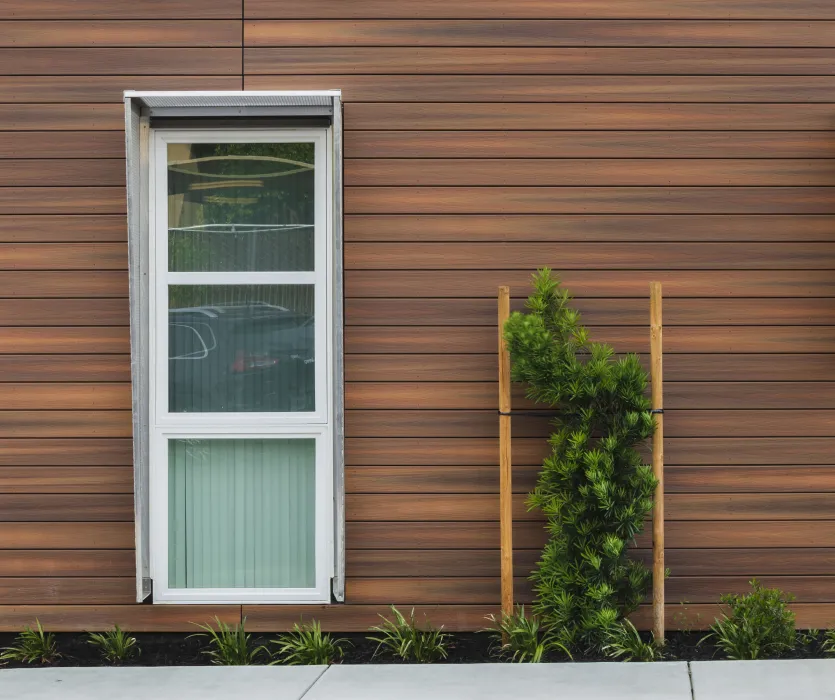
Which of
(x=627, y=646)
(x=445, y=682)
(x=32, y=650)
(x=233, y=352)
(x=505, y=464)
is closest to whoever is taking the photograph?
(x=445, y=682)

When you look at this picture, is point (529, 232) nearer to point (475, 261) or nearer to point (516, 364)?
point (475, 261)

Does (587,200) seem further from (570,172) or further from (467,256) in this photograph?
(467,256)

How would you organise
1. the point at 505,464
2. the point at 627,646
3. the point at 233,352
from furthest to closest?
the point at 233,352, the point at 505,464, the point at 627,646

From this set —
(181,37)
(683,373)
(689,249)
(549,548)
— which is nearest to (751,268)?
(689,249)

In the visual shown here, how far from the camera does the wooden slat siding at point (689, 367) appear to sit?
4.88 m

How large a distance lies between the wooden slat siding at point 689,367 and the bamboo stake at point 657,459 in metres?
0.37

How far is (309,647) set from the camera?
15.3 ft

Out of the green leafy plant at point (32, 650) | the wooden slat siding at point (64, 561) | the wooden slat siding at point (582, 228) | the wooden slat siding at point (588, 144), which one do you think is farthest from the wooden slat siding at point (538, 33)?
the green leafy plant at point (32, 650)

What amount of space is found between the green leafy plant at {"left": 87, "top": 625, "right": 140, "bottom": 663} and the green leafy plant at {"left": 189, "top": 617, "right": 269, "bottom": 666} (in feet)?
1.03

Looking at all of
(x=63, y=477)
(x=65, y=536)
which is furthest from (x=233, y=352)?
(x=65, y=536)

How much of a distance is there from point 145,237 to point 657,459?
2.86m

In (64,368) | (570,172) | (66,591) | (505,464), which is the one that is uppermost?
(570,172)

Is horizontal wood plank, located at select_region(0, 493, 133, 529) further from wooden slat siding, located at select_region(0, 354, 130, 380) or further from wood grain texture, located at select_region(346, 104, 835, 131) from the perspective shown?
wood grain texture, located at select_region(346, 104, 835, 131)

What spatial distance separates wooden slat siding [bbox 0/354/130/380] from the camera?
16.1 feet
